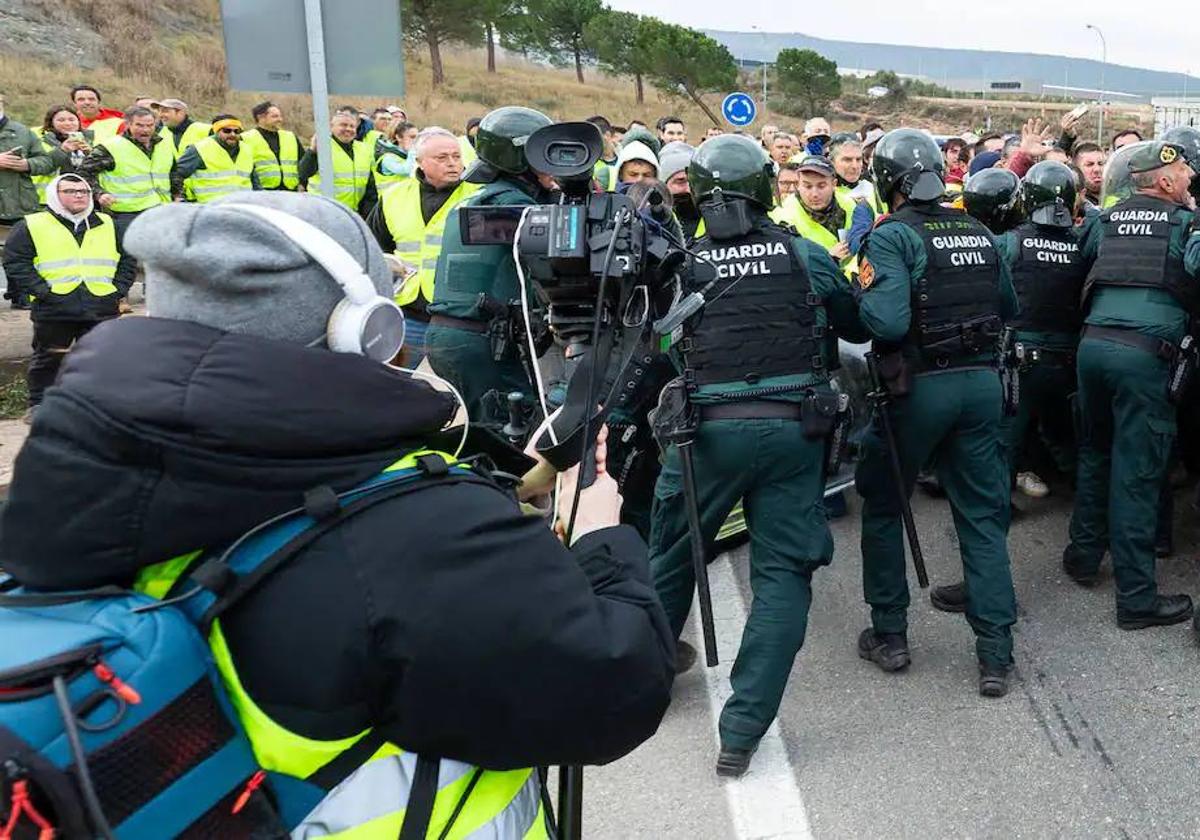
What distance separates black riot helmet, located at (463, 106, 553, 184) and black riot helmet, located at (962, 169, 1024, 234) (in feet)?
7.18

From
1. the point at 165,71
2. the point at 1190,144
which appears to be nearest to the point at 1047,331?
the point at 1190,144

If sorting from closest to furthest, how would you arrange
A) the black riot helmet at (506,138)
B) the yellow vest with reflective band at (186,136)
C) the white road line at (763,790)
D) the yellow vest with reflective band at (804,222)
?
1. the white road line at (763,790)
2. the black riot helmet at (506,138)
3. the yellow vest with reflective band at (804,222)
4. the yellow vest with reflective band at (186,136)

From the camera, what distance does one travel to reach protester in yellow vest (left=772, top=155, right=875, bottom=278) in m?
6.21

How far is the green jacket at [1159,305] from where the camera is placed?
4227 mm

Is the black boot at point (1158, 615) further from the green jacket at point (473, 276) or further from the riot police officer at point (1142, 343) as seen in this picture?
the green jacket at point (473, 276)

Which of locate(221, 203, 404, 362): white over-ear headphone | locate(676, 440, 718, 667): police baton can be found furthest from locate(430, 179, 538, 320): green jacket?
locate(221, 203, 404, 362): white over-ear headphone

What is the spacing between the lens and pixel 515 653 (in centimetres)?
120

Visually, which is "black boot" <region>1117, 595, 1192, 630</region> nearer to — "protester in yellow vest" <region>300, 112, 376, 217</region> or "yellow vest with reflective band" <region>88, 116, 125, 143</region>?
"protester in yellow vest" <region>300, 112, 376, 217</region>

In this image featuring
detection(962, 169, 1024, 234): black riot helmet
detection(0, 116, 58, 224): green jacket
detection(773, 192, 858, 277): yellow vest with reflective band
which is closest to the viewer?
detection(962, 169, 1024, 234): black riot helmet

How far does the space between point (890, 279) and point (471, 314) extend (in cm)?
197

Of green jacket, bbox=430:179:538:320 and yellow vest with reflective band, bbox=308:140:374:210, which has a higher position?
yellow vest with reflective band, bbox=308:140:374:210

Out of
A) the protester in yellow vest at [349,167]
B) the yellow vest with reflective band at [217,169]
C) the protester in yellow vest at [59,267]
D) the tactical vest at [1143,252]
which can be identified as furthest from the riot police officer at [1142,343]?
the yellow vest with reflective band at [217,169]

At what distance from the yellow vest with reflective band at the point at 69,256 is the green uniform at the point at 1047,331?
621 cm

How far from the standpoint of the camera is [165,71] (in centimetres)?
2852
